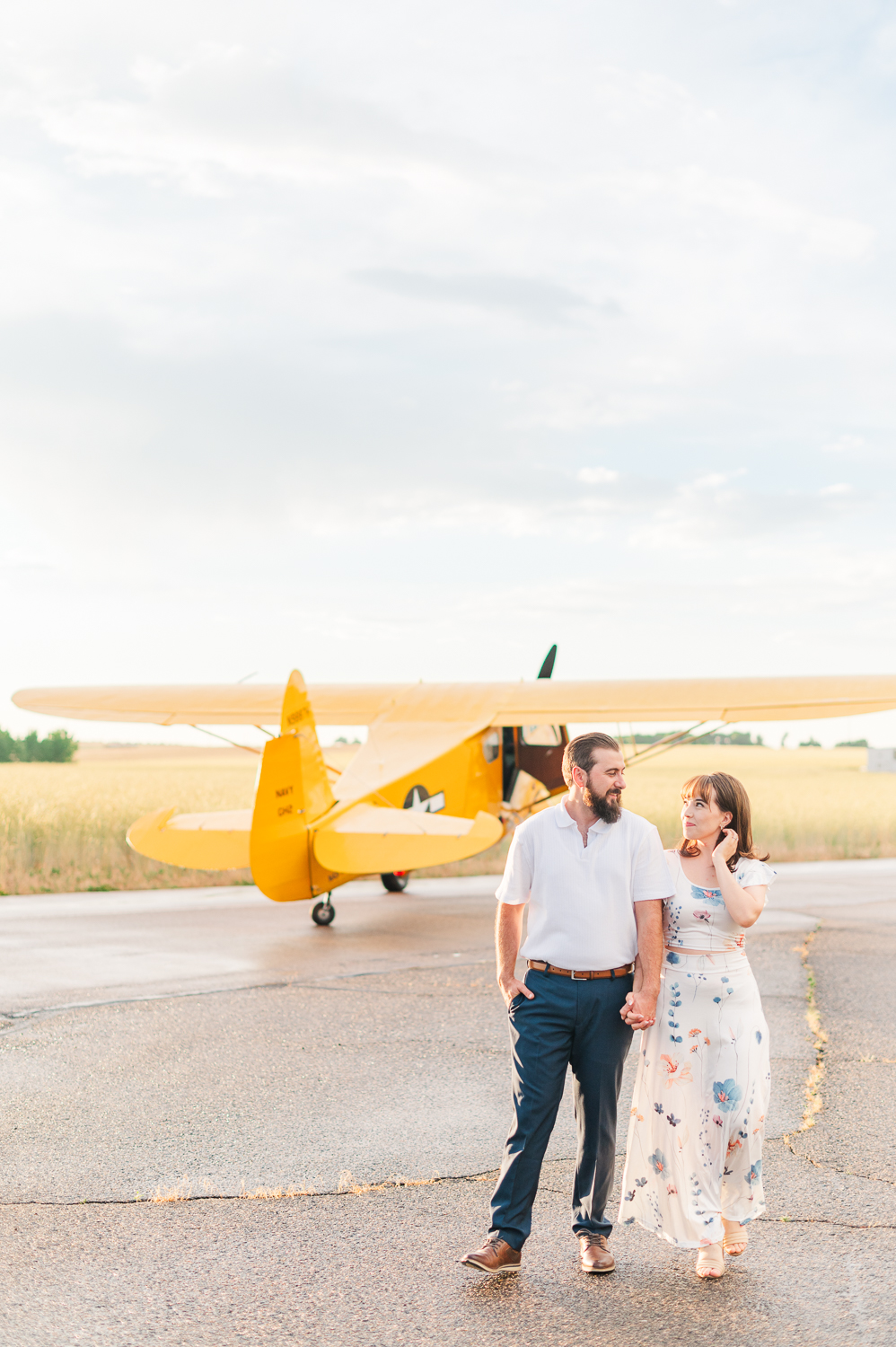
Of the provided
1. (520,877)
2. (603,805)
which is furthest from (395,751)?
(603,805)

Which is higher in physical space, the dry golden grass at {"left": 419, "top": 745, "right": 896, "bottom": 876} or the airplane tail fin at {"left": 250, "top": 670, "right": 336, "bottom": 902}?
the airplane tail fin at {"left": 250, "top": 670, "right": 336, "bottom": 902}

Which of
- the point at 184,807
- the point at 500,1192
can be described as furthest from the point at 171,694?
the point at 500,1192

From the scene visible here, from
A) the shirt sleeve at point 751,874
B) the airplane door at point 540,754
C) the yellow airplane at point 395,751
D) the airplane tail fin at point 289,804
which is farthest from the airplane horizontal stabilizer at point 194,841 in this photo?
the shirt sleeve at point 751,874

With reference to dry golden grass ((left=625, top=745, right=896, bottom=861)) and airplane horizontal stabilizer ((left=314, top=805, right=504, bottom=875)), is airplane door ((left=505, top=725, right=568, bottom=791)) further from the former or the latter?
airplane horizontal stabilizer ((left=314, top=805, right=504, bottom=875))

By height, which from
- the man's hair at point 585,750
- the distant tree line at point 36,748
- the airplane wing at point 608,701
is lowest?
the distant tree line at point 36,748

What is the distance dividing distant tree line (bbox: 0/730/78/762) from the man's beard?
216ft

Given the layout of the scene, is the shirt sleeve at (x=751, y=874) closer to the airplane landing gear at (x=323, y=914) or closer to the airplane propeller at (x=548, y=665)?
the airplane landing gear at (x=323, y=914)

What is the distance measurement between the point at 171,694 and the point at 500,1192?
1351cm

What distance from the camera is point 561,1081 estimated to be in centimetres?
364

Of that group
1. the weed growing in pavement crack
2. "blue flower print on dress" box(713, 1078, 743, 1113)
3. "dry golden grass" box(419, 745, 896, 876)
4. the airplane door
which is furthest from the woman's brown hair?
the airplane door

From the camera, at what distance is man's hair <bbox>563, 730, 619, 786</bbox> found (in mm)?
3633

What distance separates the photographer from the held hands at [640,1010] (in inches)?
138

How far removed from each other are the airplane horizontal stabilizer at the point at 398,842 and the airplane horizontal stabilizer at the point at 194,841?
0.79 m

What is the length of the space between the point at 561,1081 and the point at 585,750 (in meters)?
1.08
